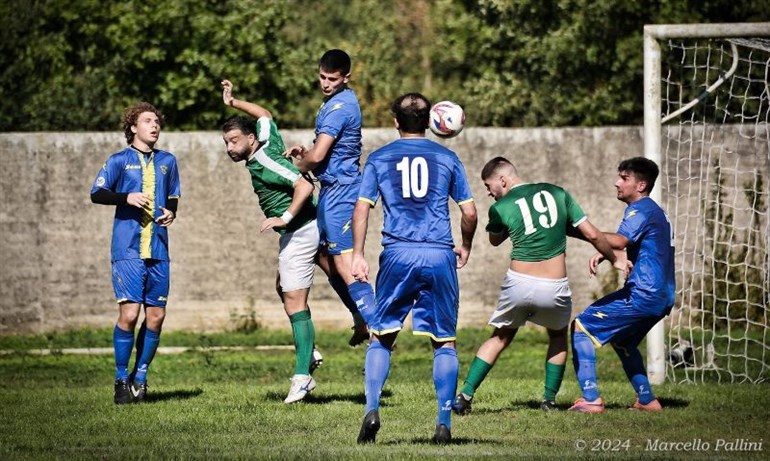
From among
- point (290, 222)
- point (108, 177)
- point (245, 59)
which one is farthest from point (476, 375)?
point (245, 59)

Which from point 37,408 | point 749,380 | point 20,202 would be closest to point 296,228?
point 37,408

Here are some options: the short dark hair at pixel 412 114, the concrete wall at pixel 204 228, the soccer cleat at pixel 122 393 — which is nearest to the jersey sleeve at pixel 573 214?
the short dark hair at pixel 412 114

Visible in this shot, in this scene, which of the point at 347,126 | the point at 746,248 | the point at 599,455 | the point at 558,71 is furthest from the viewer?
the point at 558,71

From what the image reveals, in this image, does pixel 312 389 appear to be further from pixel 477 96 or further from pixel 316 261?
pixel 477 96

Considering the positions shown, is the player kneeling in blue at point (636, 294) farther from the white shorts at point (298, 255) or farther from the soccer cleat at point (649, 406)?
the white shorts at point (298, 255)

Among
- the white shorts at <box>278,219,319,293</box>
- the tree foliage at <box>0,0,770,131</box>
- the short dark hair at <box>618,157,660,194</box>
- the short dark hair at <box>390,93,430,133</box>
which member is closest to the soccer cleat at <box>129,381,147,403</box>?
the white shorts at <box>278,219,319,293</box>

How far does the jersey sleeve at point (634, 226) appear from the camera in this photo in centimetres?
983

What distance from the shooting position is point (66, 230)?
1553 centimetres

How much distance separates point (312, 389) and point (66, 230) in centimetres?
620

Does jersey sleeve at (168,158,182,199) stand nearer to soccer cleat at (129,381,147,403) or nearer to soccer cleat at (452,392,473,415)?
soccer cleat at (129,381,147,403)

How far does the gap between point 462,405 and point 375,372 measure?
2.02 m

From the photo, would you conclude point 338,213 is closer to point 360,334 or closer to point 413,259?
point 360,334

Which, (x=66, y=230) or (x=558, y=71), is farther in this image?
(x=558, y=71)

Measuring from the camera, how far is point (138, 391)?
10383mm
